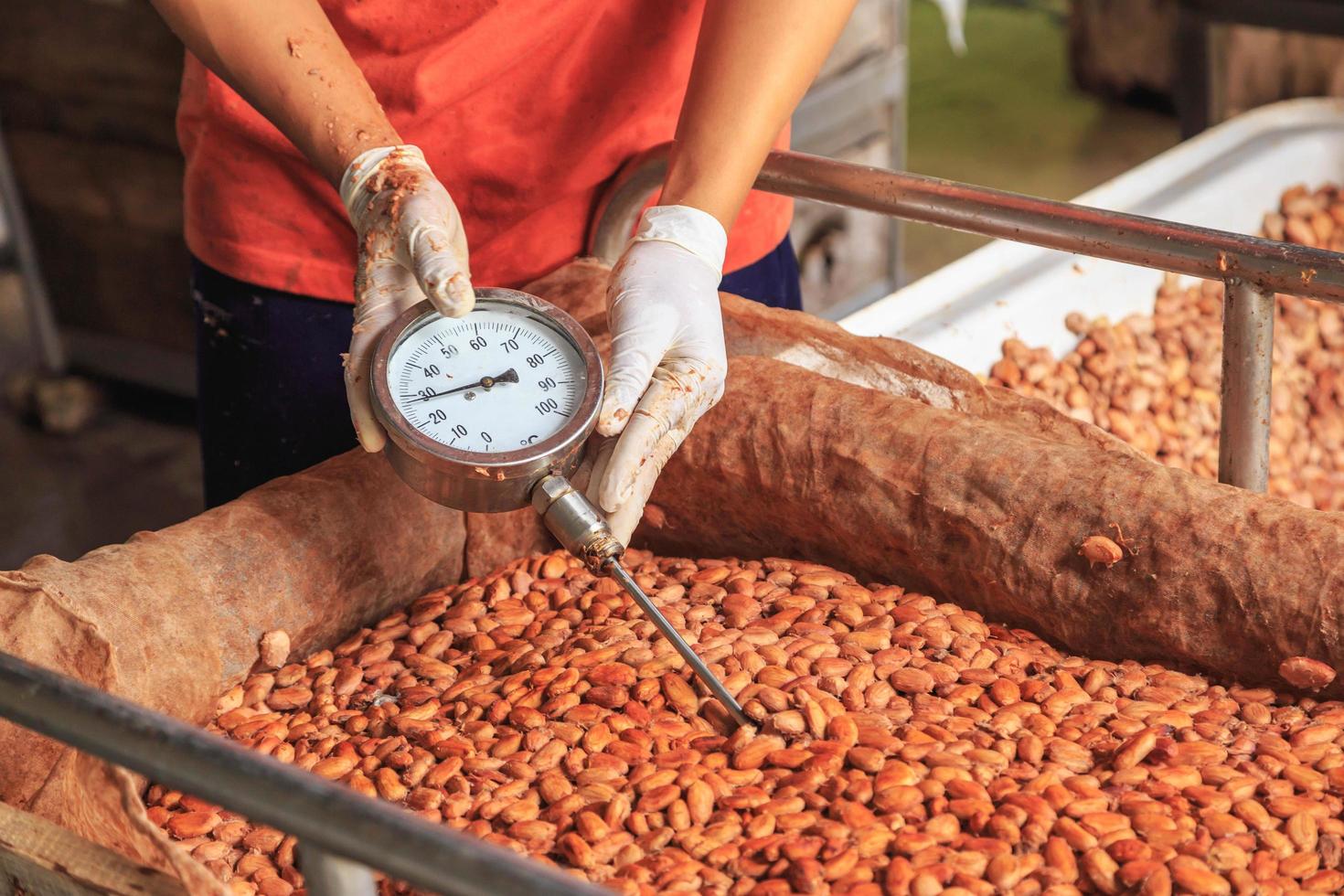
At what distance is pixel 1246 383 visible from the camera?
1.27 metres

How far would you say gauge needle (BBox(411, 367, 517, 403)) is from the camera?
1062 mm

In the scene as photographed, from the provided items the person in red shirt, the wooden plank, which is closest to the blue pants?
the person in red shirt

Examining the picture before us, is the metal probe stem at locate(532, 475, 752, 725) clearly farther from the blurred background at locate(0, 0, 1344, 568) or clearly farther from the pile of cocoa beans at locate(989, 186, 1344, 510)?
the blurred background at locate(0, 0, 1344, 568)

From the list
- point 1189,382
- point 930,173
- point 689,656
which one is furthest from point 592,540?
point 930,173

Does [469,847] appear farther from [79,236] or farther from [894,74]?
[79,236]

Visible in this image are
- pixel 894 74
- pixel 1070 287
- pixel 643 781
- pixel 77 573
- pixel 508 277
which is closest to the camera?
pixel 643 781

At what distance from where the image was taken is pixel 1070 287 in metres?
1.86

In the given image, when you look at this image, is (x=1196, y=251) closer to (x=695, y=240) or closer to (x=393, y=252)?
(x=695, y=240)

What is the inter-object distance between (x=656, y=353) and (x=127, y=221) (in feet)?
8.61

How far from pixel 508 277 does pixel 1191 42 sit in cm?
213

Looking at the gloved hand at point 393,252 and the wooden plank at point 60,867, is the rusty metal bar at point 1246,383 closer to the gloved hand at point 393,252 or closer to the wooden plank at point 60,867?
the gloved hand at point 393,252

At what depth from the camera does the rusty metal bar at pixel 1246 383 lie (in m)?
1.25

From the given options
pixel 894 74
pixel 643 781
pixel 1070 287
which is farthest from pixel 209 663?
pixel 894 74

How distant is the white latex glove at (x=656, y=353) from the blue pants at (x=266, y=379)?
0.38 m
